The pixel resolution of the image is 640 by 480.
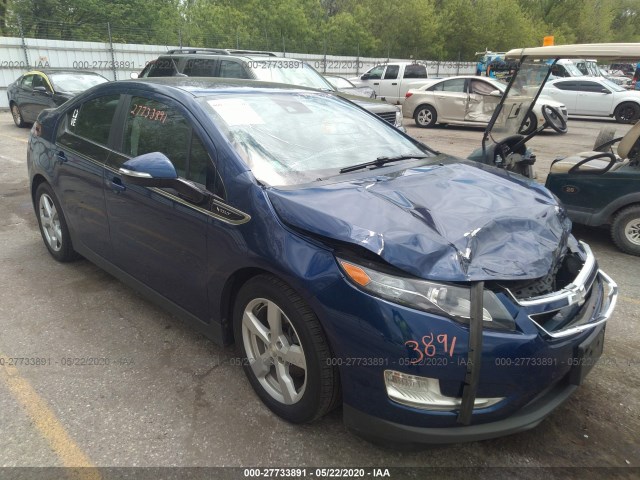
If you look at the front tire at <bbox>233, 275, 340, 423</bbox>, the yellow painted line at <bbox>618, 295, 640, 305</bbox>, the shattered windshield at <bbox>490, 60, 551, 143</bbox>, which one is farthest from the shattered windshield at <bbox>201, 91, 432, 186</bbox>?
the shattered windshield at <bbox>490, 60, 551, 143</bbox>

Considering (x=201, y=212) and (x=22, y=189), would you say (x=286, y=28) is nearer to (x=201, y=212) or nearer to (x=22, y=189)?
(x=22, y=189)

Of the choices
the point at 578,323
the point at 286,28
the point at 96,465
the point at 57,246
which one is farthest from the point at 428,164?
the point at 286,28

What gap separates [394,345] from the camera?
76.9 inches

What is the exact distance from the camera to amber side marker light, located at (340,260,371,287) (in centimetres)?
204

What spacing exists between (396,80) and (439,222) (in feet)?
53.7

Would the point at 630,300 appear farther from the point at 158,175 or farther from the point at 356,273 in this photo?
the point at 158,175

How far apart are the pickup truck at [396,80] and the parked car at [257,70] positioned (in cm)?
845

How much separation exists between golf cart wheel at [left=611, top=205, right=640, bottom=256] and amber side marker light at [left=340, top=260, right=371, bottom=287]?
160 inches

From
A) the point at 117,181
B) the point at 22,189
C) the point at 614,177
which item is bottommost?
the point at 22,189

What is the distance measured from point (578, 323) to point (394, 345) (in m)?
0.91

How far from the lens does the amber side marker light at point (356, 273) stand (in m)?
2.04

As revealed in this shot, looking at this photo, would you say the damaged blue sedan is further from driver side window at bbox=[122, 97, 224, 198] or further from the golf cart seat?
the golf cart seat

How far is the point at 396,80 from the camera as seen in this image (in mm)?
17500

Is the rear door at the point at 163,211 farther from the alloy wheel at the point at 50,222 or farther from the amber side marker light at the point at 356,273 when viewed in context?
the alloy wheel at the point at 50,222
